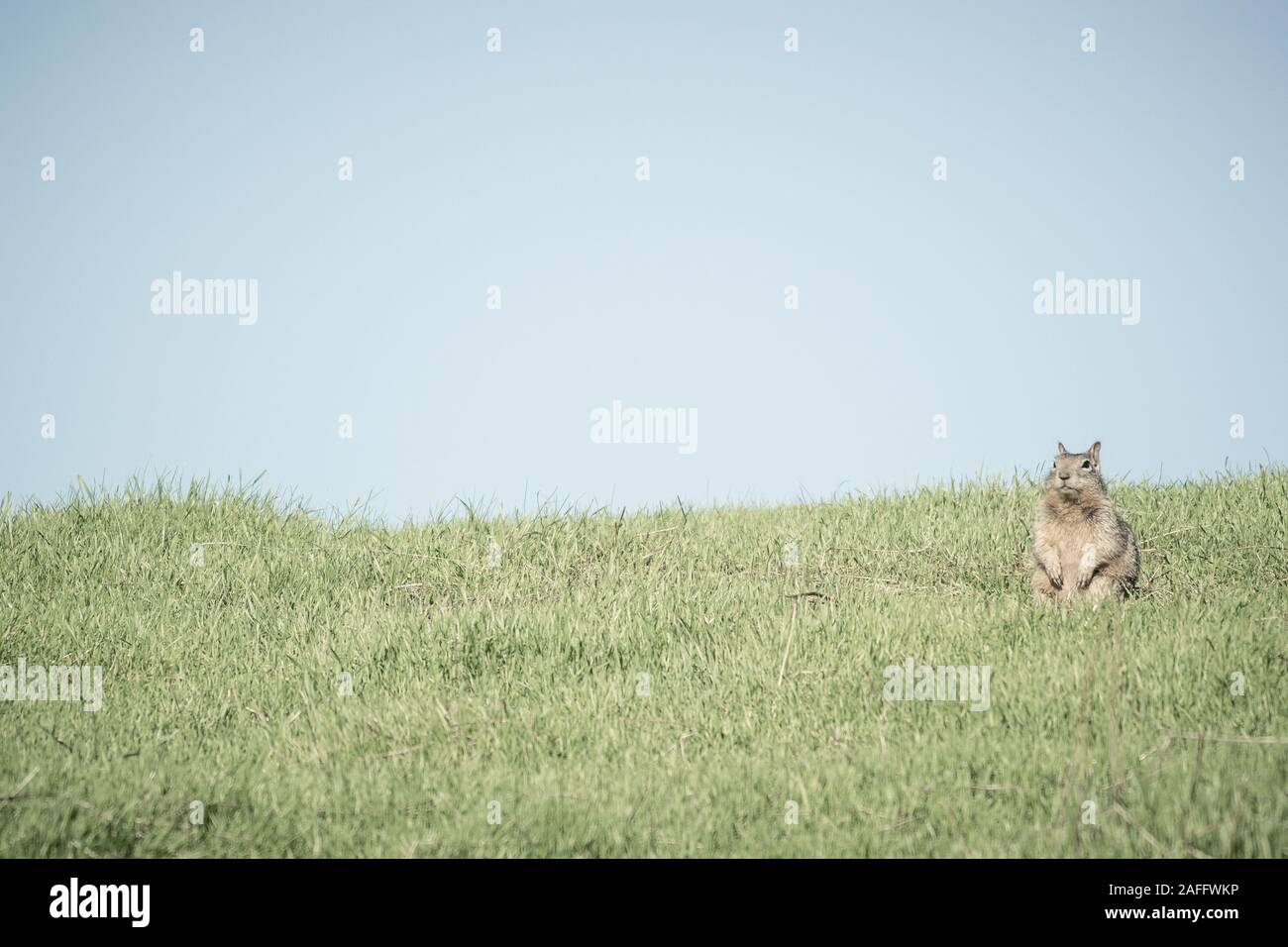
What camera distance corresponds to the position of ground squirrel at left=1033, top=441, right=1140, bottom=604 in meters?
7.76

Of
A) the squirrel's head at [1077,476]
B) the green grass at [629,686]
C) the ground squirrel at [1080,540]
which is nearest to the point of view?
→ the green grass at [629,686]

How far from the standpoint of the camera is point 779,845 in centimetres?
422

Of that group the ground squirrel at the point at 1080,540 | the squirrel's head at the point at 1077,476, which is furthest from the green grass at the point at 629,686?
the squirrel's head at the point at 1077,476

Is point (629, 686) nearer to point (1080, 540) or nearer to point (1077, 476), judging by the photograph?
point (1080, 540)

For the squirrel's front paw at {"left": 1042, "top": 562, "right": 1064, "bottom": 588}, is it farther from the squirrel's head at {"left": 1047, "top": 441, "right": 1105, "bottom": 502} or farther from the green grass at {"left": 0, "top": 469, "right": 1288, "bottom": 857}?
the squirrel's head at {"left": 1047, "top": 441, "right": 1105, "bottom": 502}

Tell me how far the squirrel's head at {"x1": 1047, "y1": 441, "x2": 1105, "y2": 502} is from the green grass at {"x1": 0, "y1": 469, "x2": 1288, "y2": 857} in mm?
976

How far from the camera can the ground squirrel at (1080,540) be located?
7762 millimetres

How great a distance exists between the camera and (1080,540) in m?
7.85

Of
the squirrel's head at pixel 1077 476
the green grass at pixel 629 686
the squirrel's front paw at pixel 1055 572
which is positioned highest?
the squirrel's head at pixel 1077 476

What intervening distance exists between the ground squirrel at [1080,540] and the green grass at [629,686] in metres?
0.31

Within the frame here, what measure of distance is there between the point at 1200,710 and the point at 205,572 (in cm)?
859

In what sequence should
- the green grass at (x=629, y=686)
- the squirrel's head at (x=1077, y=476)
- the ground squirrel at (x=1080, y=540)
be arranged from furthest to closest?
the squirrel's head at (x=1077, y=476), the ground squirrel at (x=1080, y=540), the green grass at (x=629, y=686)

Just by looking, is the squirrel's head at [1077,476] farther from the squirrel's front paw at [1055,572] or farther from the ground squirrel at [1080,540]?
the squirrel's front paw at [1055,572]
